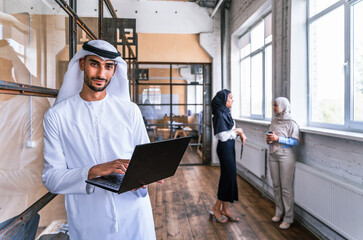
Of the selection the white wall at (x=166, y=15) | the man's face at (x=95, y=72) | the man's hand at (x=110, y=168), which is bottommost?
the man's hand at (x=110, y=168)

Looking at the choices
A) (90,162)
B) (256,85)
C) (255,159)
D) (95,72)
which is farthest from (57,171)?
(256,85)

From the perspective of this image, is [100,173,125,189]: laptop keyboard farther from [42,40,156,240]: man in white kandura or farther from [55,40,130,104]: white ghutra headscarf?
[55,40,130,104]: white ghutra headscarf

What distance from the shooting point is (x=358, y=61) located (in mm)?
2371

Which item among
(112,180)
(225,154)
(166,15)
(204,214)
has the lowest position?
(204,214)

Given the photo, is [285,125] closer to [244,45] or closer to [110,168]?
[110,168]

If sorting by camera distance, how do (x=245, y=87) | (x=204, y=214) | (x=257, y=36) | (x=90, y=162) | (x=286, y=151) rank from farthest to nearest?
(x=245, y=87) < (x=257, y=36) < (x=204, y=214) < (x=286, y=151) < (x=90, y=162)

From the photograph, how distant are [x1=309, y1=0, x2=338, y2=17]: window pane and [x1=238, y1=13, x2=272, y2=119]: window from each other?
1.05m

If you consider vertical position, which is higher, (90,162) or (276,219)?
(90,162)

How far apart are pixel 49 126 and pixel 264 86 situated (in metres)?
3.94

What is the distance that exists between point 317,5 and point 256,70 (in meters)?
1.85

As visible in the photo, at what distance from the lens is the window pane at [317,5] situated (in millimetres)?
2823

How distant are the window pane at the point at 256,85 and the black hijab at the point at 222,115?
1.83 meters

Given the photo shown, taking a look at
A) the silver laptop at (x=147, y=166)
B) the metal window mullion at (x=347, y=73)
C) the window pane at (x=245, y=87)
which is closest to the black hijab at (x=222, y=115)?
the metal window mullion at (x=347, y=73)

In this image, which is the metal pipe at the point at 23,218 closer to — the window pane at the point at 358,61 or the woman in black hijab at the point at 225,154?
the woman in black hijab at the point at 225,154
